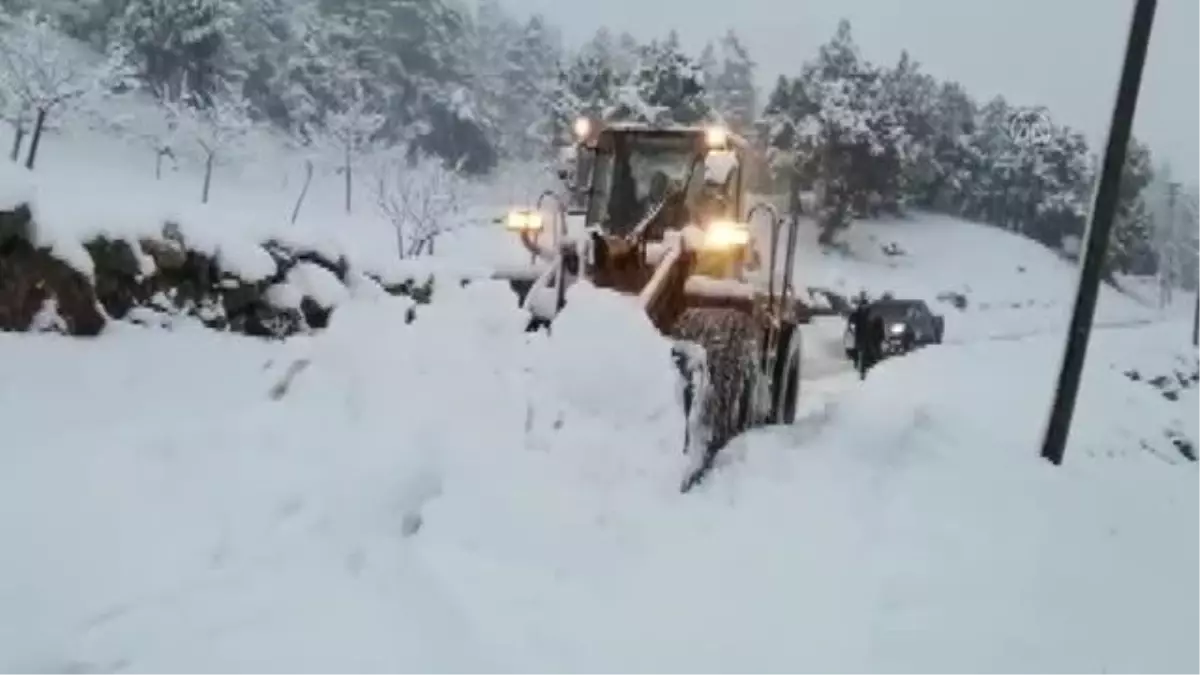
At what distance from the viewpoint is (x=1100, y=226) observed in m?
11.3

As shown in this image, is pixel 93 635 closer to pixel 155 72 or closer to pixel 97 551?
pixel 97 551

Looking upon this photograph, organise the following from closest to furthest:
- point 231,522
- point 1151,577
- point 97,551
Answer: point 97,551
point 231,522
point 1151,577

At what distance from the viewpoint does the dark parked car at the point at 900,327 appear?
941 inches

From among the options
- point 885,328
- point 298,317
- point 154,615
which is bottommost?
point 885,328

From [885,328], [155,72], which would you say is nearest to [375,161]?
[155,72]

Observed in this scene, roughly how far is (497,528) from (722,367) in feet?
10.7

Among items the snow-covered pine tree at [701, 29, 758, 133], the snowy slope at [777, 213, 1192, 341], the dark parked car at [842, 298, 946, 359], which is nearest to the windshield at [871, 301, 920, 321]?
the dark parked car at [842, 298, 946, 359]

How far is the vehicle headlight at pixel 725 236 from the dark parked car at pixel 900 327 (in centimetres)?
1464

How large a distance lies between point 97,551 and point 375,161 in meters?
51.9

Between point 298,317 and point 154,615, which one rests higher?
point 154,615

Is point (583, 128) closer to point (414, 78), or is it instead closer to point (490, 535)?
point (490, 535)

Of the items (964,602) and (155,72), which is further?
(155,72)

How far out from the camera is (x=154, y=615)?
334 cm

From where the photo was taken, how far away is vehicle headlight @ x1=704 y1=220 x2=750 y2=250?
876 cm
